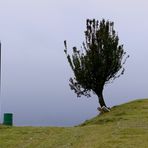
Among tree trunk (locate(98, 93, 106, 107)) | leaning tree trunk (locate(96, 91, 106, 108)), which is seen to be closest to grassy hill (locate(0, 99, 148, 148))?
tree trunk (locate(98, 93, 106, 107))

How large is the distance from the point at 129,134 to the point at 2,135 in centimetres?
574

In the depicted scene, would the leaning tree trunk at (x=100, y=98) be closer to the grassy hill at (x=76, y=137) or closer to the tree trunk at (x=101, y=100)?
the tree trunk at (x=101, y=100)

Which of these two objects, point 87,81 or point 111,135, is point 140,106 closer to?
point 87,81

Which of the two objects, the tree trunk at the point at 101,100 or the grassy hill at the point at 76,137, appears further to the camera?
the tree trunk at the point at 101,100

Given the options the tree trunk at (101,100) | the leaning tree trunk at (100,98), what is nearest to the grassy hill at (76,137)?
the tree trunk at (101,100)

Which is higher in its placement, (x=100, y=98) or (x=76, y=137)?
(x=100, y=98)

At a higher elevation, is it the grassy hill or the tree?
the tree

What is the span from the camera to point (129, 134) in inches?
783

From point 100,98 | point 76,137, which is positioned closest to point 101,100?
point 100,98

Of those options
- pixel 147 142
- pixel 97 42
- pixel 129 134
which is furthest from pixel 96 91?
pixel 147 142

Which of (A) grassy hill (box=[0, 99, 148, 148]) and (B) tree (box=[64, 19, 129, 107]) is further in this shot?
(B) tree (box=[64, 19, 129, 107])

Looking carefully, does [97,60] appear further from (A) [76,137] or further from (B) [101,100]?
(A) [76,137]

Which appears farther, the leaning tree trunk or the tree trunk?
the leaning tree trunk

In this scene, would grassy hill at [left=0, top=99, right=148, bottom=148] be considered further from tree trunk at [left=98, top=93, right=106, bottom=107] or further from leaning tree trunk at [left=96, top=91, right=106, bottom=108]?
leaning tree trunk at [left=96, top=91, right=106, bottom=108]
